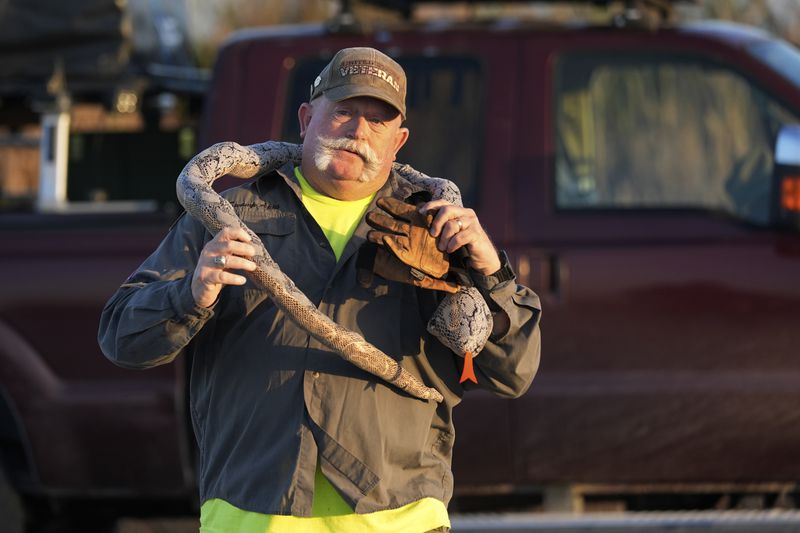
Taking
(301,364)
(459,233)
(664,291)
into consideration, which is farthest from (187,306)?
(664,291)

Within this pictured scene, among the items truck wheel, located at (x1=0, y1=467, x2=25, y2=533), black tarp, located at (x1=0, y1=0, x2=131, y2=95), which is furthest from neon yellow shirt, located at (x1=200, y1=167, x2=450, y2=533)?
black tarp, located at (x1=0, y1=0, x2=131, y2=95)

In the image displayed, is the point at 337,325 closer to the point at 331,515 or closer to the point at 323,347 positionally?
the point at 323,347

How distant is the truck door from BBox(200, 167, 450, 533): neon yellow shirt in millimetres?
1976

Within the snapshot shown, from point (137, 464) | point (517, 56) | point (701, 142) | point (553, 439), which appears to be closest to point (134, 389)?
point (137, 464)

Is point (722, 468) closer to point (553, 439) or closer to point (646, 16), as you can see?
point (553, 439)

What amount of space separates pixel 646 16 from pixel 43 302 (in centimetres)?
242

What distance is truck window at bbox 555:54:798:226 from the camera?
505cm

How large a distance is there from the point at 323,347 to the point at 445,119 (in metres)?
2.37

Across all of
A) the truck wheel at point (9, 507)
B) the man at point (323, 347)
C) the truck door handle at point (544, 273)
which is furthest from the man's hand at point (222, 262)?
the truck wheel at point (9, 507)

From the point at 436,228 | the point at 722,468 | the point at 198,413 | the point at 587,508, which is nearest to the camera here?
the point at 436,228

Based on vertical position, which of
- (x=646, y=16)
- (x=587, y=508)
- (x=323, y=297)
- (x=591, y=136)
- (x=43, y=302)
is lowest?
(x=587, y=508)

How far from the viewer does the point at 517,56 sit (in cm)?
522

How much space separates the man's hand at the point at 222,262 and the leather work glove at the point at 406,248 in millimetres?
267

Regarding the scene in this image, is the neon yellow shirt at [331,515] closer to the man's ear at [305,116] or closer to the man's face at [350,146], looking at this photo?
the man's face at [350,146]
